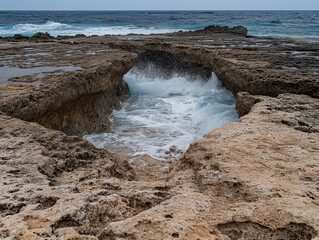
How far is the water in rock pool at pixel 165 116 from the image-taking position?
475 centimetres

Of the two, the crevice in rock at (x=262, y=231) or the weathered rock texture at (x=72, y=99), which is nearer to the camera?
the crevice in rock at (x=262, y=231)

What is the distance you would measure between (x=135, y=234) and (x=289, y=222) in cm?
82

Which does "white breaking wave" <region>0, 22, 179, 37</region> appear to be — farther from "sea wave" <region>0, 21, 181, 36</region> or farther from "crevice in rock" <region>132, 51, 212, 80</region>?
"crevice in rock" <region>132, 51, 212, 80</region>

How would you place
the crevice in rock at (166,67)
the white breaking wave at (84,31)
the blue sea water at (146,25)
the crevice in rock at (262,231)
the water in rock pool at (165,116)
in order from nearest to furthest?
1. the crevice in rock at (262,231)
2. the water in rock pool at (165,116)
3. the crevice in rock at (166,67)
4. the white breaking wave at (84,31)
5. the blue sea water at (146,25)

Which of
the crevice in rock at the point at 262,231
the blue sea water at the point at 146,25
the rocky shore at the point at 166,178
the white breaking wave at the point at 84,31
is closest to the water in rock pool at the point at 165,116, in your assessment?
the rocky shore at the point at 166,178

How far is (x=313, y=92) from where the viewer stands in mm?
4090

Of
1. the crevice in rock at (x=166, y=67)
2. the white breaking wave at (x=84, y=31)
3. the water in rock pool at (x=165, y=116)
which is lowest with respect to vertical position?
the water in rock pool at (x=165, y=116)

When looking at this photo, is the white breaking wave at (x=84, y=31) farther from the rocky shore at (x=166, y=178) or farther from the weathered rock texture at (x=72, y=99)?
the rocky shore at (x=166, y=178)

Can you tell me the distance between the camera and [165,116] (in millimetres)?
6367

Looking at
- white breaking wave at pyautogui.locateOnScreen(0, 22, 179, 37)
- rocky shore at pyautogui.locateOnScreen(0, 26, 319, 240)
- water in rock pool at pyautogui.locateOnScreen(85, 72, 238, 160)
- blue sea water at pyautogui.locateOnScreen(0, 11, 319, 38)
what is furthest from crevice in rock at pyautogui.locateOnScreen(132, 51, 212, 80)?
blue sea water at pyautogui.locateOnScreen(0, 11, 319, 38)

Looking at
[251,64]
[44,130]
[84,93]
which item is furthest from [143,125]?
[44,130]

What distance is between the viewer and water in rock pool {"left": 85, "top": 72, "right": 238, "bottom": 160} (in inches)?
187

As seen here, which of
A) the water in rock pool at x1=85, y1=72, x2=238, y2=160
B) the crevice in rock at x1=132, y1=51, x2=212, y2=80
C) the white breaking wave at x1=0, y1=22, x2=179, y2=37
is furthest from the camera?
the white breaking wave at x1=0, y1=22, x2=179, y2=37

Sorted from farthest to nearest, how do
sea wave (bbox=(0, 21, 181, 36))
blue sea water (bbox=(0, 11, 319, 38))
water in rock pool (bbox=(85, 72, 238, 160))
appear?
blue sea water (bbox=(0, 11, 319, 38))
sea wave (bbox=(0, 21, 181, 36))
water in rock pool (bbox=(85, 72, 238, 160))
